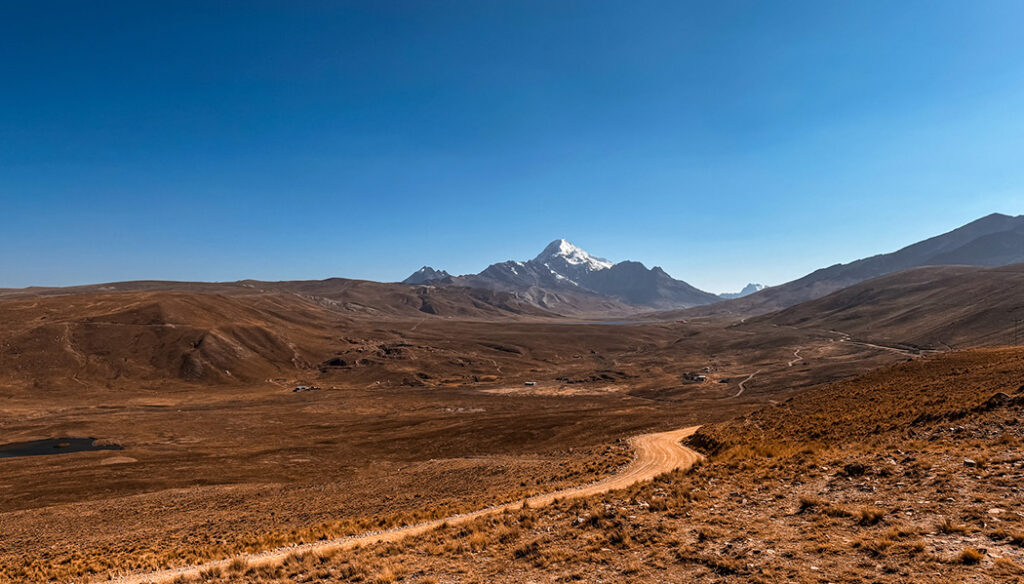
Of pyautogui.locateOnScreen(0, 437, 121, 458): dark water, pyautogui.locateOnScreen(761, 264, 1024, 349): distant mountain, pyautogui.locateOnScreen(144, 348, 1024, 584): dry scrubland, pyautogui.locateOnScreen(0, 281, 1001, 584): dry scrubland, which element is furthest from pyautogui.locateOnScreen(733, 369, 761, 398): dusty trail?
pyautogui.locateOnScreen(0, 437, 121, 458): dark water

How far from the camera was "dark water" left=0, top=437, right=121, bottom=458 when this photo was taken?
63.6 meters

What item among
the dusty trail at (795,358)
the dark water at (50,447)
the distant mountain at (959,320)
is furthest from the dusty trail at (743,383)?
the dark water at (50,447)

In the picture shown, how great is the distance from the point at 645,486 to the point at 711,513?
644 cm

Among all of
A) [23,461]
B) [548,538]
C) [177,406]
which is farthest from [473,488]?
[177,406]

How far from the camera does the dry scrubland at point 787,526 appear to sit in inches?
481

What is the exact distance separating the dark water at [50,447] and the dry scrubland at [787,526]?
232 ft

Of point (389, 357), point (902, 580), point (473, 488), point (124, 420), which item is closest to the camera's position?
point (902, 580)

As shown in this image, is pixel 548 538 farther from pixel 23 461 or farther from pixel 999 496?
pixel 23 461

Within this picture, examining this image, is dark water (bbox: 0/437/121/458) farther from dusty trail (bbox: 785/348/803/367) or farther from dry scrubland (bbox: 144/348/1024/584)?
dusty trail (bbox: 785/348/803/367)

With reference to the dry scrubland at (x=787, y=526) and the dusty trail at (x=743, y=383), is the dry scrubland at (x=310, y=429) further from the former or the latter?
the dusty trail at (x=743, y=383)

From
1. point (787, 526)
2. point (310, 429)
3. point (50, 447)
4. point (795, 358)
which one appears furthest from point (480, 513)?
point (795, 358)

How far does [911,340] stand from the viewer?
478 feet

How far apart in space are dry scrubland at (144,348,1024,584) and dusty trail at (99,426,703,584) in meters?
1.64

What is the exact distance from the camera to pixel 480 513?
2422cm
